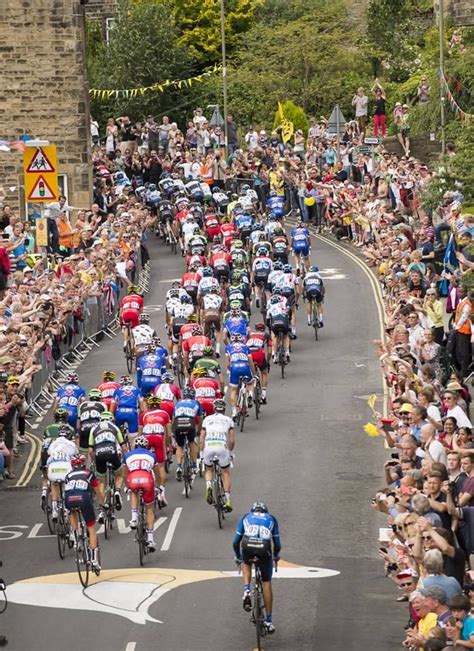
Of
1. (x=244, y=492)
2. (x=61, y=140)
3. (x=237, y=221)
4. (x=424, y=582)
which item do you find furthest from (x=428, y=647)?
(x=61, y=140)

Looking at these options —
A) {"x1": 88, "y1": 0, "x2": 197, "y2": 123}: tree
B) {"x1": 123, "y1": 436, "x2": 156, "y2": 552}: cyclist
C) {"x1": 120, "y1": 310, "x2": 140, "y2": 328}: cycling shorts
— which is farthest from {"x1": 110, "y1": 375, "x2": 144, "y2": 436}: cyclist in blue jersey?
{"x1": 88, "y1": 0, "x2": 197, "y2": 123}: tree

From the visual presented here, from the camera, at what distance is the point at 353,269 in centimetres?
4753

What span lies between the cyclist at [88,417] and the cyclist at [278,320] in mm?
7648

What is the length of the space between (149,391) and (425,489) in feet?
38.2

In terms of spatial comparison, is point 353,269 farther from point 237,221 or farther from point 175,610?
point 175,610

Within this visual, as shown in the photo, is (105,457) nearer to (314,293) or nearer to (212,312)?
(212,312)

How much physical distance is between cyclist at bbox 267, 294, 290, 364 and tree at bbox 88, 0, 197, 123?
32.9 m

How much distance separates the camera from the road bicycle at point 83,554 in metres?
23.6

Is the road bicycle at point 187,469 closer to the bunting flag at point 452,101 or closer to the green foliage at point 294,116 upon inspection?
the bunting flag at point 452,101

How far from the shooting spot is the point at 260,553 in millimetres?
20891

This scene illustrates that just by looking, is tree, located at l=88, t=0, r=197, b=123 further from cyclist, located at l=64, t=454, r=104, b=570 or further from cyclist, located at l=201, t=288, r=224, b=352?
cyclist, located at l=64, t=454, r=104, b=570

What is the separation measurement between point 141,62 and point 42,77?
57.4 feet

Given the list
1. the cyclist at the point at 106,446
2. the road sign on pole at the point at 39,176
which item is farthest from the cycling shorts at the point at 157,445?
the road sign on pole at the point at 39,176

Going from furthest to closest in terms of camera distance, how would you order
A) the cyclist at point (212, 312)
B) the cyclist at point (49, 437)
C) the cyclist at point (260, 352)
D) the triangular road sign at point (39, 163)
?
the cyclist at point (212, 312) → the triangular road sign at point (39, 163) → the cyclist at point (260, 352) → the cyclist at point (49, 437)
